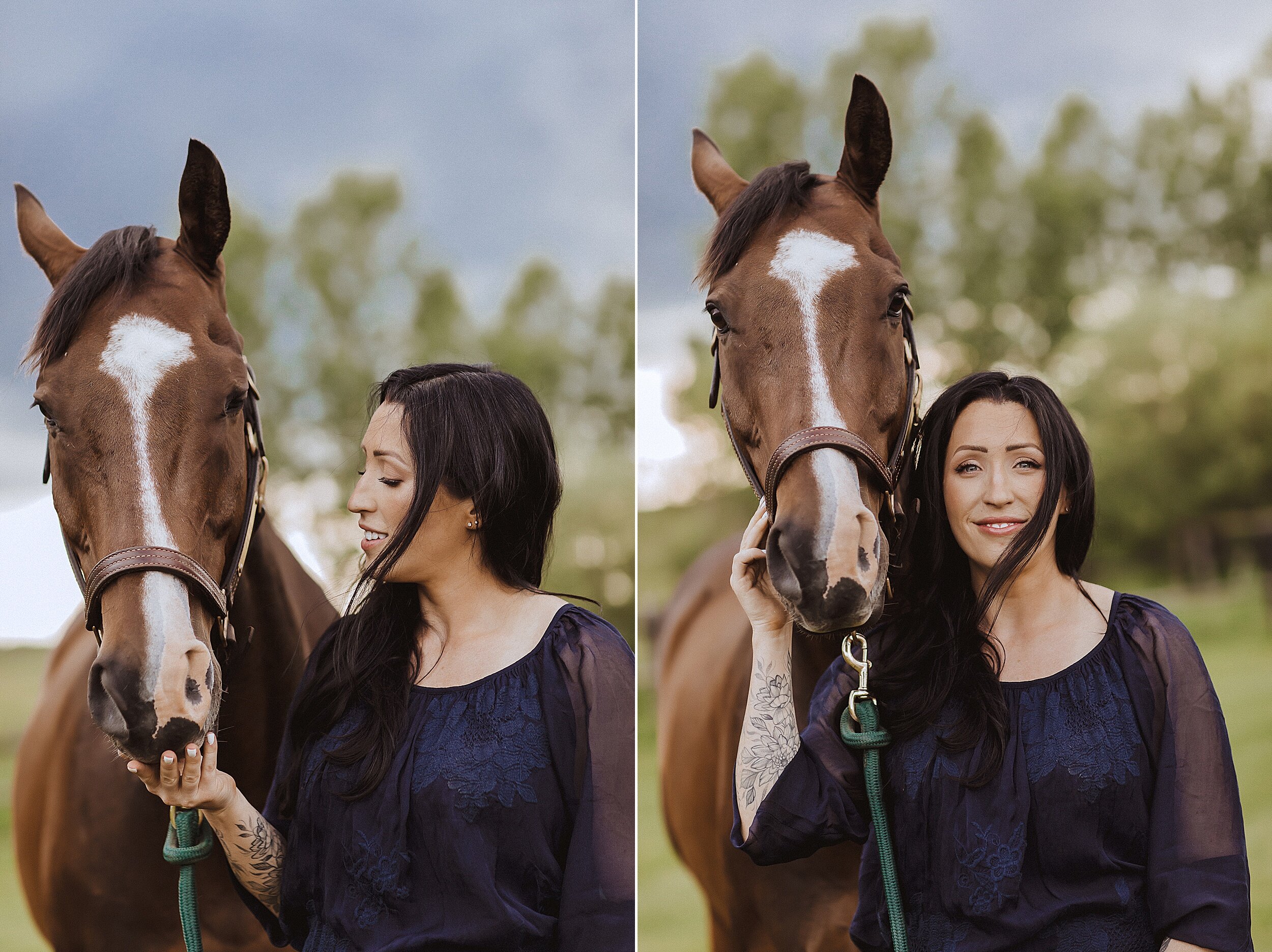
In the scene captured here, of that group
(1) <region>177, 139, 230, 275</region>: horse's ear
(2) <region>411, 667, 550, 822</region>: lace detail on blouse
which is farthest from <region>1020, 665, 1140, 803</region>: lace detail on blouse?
(1) <region>177, 139, 230, 275</region>: horse's ear

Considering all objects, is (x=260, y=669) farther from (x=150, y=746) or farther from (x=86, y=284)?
(x=86, y=284)

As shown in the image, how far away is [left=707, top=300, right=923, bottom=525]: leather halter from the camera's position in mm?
1512

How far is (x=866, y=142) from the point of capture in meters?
1.80

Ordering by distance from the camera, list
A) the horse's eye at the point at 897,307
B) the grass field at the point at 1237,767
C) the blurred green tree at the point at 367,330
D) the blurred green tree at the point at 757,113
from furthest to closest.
Result: the blurred green tree at the point at 367,330 < the blurred green tree at the point at 757,113 < the grass field at the point at 1237,767 < the horse's eye at the point at 897,307

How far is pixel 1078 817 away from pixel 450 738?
95 centimetres

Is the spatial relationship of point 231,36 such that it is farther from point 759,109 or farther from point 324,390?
point 759,109

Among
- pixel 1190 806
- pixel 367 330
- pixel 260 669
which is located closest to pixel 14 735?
pixel 367 330

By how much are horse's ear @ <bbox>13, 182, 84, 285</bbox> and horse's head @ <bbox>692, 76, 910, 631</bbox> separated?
120 cm

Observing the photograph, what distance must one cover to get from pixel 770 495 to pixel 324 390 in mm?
2545

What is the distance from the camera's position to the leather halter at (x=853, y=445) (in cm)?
151

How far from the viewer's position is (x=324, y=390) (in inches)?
145

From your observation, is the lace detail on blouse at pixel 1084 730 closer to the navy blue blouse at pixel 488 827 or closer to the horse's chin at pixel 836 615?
the horse's chin at pixel 836 615

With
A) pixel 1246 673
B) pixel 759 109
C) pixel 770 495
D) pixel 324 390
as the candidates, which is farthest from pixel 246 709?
pixel 1246 673

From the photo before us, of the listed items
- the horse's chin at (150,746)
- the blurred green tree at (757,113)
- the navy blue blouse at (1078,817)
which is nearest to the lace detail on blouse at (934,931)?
the navy blue blouse at (1078,817)
